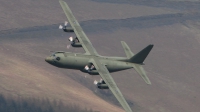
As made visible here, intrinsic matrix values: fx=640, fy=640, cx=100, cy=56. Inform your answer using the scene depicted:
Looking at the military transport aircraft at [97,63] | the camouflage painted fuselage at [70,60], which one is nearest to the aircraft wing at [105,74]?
the military transport aircraft at [97,63]

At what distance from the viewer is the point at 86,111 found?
195875 mm

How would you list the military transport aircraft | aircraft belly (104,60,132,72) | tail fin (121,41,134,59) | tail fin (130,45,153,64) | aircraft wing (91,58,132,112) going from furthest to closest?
tail fin (121,41,134,59) < tail fin (130,45,153,64) < aircraft belly (104,60,132,72) < the military transport aircraft < aircraft wing (91,58,132,112)

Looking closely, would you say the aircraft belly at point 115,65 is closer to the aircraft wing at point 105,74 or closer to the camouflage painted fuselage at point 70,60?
the camouflage painted fuselage at point 70,60

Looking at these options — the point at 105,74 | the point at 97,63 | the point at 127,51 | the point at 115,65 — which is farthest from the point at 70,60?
the point at 127,51

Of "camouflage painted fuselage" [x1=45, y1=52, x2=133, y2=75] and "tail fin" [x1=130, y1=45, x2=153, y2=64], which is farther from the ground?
"camouflage painted fuselage" [x1=45, y1=52, x2=133, y2=75]

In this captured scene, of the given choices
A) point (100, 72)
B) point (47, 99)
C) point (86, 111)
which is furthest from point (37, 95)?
point (100, 72)

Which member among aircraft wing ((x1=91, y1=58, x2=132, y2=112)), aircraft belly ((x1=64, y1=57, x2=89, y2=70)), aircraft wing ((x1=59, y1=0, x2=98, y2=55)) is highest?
aircraft wing ((x1=59, y1=0, x2=98, y2=55))

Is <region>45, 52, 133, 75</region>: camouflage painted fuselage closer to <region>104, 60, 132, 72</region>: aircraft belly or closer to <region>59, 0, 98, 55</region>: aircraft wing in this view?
<region>104, 60, 132, 72</region>: aircraft belly

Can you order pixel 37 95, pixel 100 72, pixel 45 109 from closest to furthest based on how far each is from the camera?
1. pixel 100 72
2. pixel 45 109
3. pixel 37 95

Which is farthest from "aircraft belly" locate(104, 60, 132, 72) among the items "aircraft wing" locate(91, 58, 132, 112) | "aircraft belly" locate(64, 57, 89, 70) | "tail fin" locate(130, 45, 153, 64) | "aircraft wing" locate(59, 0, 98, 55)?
"aircraft belly" locate(64, 57, 89, 70)

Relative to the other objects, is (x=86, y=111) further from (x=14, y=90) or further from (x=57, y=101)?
Answer: (x=14, y=90)

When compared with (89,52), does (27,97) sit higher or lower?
higher

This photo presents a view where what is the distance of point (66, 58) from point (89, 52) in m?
6.76

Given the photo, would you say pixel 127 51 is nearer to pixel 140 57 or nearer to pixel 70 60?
pixel 140 57
